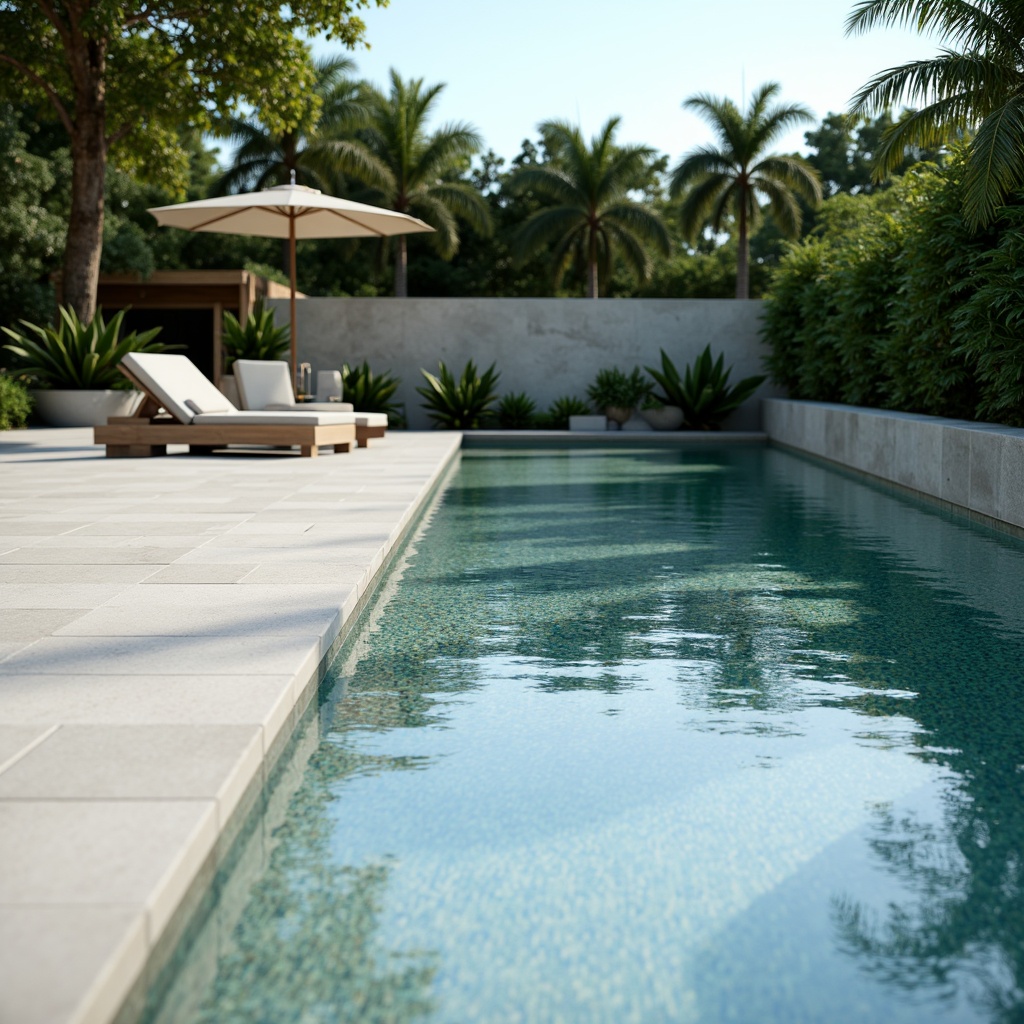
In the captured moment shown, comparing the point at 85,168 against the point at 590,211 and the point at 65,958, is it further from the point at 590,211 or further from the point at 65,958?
the point at 590,211

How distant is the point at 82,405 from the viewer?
16.1 m

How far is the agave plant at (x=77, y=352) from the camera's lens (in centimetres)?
1584

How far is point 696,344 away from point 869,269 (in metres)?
6.48

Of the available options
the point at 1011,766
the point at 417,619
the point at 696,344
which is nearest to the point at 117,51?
the point at 696,344

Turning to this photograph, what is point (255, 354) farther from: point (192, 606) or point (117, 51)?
point (192, 606)

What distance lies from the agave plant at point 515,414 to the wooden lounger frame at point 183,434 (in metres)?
6.78

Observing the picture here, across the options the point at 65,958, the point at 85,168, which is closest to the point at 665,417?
the point at 85,168

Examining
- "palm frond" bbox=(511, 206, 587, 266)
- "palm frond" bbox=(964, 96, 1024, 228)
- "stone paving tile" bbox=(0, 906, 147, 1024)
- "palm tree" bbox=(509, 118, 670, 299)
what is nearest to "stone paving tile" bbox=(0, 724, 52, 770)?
"stone paving tile" bbox=(0, 906, 147, 1024)

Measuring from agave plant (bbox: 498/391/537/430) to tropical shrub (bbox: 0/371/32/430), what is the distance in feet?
22.2

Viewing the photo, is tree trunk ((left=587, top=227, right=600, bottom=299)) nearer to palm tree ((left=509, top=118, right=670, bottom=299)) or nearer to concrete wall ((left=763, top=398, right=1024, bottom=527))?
palm tree ((left=509, top=118, right=670, bottom=299))

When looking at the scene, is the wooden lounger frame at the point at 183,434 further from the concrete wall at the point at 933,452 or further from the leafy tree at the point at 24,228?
the leafy tree at the point at 24,228

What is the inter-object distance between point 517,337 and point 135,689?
648 inches

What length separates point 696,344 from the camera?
19.4 meters

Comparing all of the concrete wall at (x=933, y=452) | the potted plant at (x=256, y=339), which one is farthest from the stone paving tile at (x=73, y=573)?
the potted plant at (x=256, y=339)
